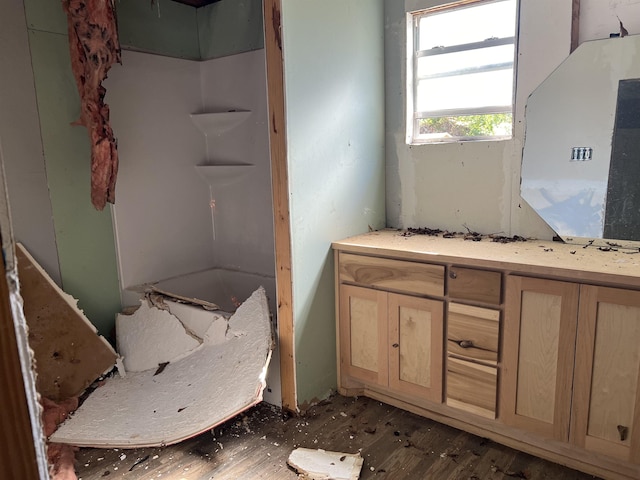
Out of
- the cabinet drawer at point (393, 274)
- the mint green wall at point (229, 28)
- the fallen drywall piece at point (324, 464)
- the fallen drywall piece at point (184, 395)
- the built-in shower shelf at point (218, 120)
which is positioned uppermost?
the mint green wall at point (229, 28)

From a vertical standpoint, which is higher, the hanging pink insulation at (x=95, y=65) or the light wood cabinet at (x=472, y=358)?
the hanging pink insulation at (x=95, y=65)

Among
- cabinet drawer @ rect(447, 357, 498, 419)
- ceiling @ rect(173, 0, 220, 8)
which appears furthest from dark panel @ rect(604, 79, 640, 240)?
ceiling @ rect(173, 0, 220, 8)

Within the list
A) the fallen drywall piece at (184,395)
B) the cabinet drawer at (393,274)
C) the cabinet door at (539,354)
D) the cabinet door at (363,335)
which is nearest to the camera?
the cabinet door at (539,354)

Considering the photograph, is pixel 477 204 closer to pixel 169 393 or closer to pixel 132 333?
pixel 169 393

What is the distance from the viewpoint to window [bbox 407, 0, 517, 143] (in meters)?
2.34

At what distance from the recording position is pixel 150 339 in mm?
2604

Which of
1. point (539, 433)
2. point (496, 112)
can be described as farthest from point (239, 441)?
point (496, 112)

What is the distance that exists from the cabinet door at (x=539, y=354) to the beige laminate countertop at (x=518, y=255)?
6 cm

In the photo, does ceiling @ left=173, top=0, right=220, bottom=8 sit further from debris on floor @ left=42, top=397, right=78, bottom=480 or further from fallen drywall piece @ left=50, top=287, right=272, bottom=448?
debris on floor @ left=42, top=397, right=78, bottom=480

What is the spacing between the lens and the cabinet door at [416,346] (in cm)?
212

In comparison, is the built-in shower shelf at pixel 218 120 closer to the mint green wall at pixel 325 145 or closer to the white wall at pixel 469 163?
the mint green wall at pixel 325 145

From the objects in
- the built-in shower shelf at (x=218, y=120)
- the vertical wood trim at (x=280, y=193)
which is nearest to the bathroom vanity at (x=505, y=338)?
the vertical wood trim at (x=280, y=193)

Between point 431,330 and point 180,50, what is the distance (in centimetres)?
241

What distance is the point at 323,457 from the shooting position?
1.97 meters
